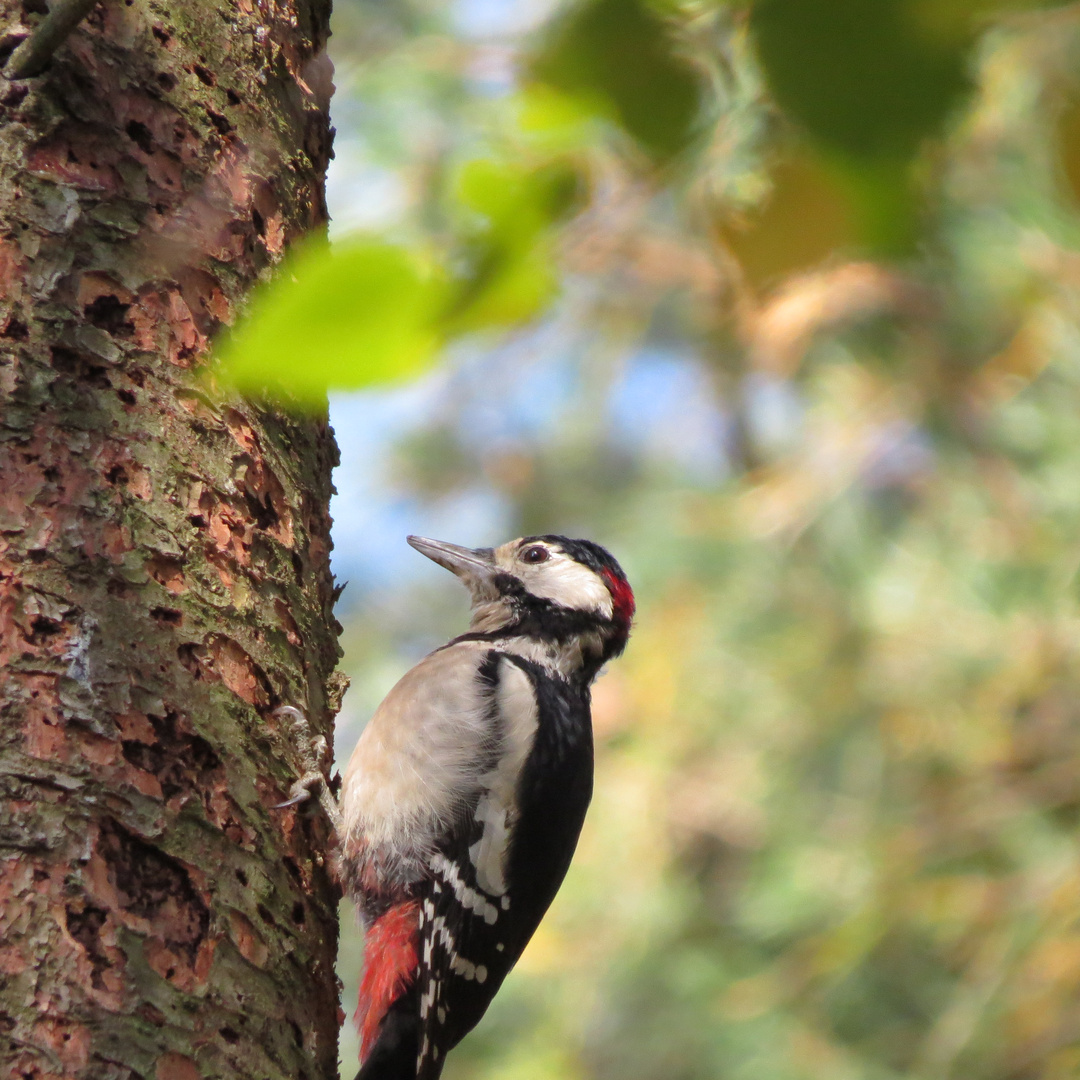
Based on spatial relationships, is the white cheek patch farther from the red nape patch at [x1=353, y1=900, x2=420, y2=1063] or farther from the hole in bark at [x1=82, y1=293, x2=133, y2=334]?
the hole in bark at [x1=82, y1=293, x2=133, y2=334]

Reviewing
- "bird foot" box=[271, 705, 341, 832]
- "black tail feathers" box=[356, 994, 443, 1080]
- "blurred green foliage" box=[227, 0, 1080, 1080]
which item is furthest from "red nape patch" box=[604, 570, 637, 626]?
"bird foot" box=[271, 705, 341, 832]

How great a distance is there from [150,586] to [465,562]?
1.85 m

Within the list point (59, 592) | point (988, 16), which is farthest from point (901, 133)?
point (59, 592)

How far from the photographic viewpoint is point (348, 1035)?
5.15m


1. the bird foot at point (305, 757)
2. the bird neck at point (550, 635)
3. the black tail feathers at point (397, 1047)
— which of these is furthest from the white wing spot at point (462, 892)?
the bird neck at point (550, 635)

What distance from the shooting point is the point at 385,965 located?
2.46 meters

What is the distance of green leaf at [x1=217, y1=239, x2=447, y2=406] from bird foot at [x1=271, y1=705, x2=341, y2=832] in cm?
114

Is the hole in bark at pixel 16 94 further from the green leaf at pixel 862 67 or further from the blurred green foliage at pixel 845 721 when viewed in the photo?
the blurred green foliage at pixel 845 721

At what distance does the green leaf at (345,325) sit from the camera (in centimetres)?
64

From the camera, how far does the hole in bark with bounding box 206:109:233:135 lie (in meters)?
1.78

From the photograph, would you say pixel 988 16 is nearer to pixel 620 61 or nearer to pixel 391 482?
pixel 620 61

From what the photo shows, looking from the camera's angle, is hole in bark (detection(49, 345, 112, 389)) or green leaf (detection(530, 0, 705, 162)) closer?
green leaf (detection(530, 0, 705, 162))

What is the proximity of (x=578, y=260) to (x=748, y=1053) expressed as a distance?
4.25 m

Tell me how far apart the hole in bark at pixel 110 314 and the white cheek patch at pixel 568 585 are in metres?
1.84
